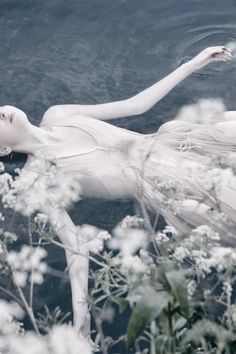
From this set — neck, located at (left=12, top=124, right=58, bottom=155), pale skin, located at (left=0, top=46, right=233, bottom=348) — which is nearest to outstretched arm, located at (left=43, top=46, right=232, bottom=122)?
pale skin, located at (left=0, top=46, right=233, bottom=348)

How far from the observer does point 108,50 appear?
10.5ft

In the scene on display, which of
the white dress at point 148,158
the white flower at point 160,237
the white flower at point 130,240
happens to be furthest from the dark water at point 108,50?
the white flower at point 160,237

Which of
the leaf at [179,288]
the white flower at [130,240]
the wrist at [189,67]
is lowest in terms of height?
the wrist at [189,67]

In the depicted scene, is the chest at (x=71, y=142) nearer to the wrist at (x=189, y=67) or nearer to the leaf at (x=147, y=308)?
the wrist at (x=189, y=67)

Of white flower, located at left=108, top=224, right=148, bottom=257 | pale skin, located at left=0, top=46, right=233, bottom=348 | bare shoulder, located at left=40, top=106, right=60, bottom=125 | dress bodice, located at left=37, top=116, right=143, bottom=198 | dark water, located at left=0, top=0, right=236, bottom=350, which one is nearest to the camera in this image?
white flower, located at left=108, top=224, right=148, bottom=257

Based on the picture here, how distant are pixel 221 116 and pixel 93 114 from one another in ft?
1.62

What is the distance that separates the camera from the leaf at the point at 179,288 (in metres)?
1.14

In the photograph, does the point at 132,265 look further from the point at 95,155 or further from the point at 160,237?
the point at 95,155

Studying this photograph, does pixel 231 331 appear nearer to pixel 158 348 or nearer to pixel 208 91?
pixel 158 348

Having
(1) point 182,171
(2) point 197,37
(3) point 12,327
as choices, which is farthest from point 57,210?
(2) point 197,37

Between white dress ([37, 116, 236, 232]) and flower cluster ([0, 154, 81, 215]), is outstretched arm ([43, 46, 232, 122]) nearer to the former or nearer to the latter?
white dress ([37, 116, 236, 232])

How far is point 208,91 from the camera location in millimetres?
2951

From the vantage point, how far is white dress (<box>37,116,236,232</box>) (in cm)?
224

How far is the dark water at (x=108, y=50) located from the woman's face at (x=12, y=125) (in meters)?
0.22
